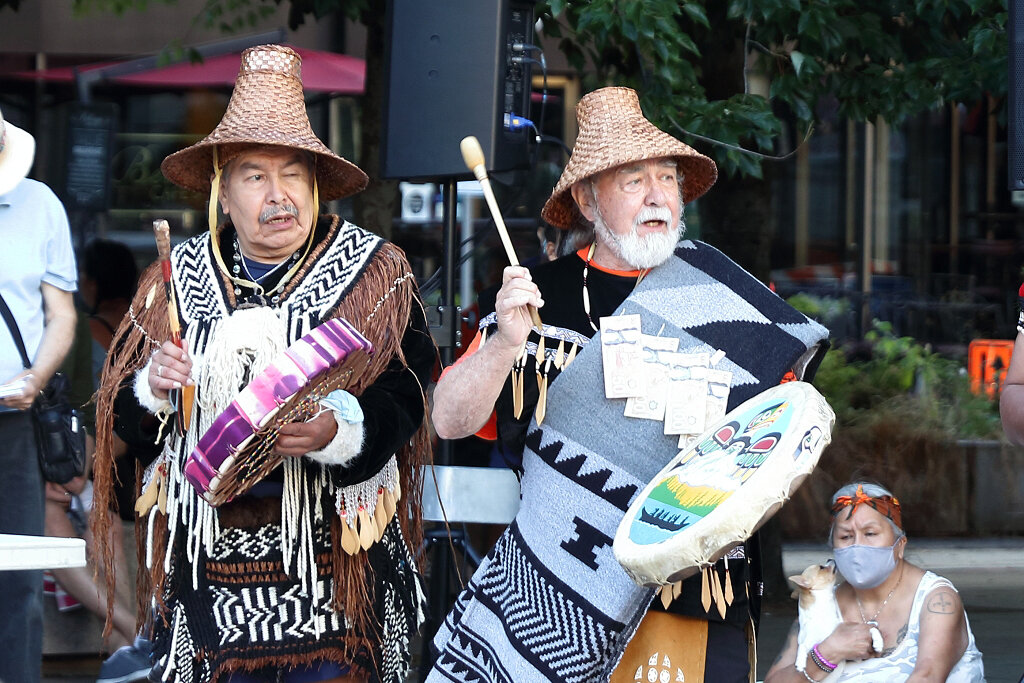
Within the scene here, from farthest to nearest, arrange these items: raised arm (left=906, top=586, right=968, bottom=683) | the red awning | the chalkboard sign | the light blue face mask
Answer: the red awning → the chalkboard sign → the light blue face mask → raised arm (left=906, top=586, right=968, bottom=683)

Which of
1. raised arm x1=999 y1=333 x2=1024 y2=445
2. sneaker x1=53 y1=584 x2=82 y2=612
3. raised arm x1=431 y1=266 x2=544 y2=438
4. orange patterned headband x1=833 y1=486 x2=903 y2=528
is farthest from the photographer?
sneaker x1=53 y1=584 x2=82 y2=612

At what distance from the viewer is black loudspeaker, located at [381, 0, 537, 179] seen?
15.8ft

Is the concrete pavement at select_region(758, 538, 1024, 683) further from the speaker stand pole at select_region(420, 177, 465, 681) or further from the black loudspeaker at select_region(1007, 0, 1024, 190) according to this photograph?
the black loudspeaker at select_region(1007, 0, 1024, 190)

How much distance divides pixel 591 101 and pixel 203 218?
243 inches

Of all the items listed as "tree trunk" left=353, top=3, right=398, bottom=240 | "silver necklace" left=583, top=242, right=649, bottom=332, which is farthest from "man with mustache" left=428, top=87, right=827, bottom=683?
"tree trunk" left=353, top=3, right=398, bottom=240

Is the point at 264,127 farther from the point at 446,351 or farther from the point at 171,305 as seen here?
the point at 446,351

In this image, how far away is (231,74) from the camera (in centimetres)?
859

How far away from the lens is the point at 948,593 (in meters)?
4.45

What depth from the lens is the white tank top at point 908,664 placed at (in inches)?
171

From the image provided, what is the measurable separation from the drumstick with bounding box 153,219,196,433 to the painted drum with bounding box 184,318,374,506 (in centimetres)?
24

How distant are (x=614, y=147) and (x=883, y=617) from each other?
5.92 ft

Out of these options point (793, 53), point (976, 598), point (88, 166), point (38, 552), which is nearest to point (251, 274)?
point (38, 552)

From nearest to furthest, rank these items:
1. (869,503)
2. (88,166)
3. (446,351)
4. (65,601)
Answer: (869,503), (446,351), (65,601), (88,166)

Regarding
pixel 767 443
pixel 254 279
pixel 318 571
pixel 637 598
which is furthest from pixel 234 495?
pixel 767 443
